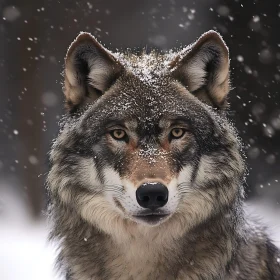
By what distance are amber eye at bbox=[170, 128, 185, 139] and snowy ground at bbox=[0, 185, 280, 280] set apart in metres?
3.06

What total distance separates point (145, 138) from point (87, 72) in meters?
0.71

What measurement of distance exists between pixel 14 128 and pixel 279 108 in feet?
16.0

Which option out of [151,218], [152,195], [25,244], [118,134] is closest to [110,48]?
[25,244]

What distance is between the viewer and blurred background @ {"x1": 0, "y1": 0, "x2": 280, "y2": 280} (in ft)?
39.5

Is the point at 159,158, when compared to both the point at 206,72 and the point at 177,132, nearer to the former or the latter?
the point at 177,132

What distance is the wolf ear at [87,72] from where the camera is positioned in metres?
4.90

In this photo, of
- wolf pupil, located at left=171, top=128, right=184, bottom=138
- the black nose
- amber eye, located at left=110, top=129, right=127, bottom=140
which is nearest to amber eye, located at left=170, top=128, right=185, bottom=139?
wolf pupil, located at left=171, top=128, right=184, bottom=138

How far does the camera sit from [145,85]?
4887mm

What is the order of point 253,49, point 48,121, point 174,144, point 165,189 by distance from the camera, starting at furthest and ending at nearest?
point 48,121
point 253,49
point 174,144
point 165,189

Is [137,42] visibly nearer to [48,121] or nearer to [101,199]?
[48,121]

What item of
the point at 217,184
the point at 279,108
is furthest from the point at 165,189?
the point at 279,108

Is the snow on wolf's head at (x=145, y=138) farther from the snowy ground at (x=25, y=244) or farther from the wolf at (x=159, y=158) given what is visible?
the snowy ground at (x=25, y=244)

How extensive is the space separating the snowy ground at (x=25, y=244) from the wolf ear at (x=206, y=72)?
2811 millimetres

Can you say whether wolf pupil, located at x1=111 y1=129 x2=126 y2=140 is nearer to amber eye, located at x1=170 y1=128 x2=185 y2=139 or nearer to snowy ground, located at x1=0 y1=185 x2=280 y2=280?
amber eye, located at x1=170 y1=128 x2=185 y2=139
